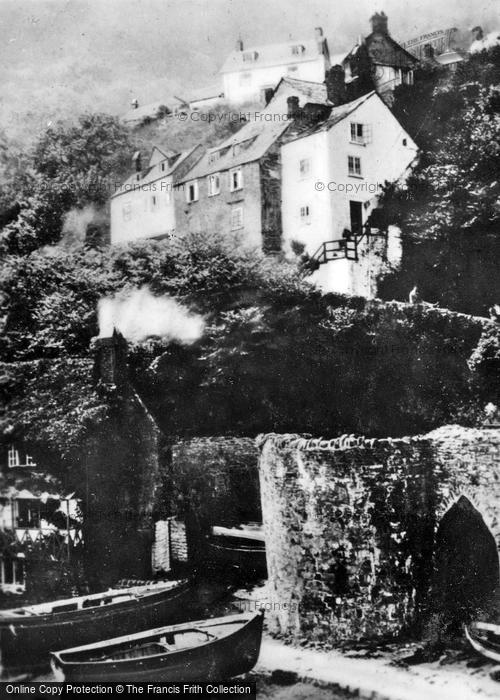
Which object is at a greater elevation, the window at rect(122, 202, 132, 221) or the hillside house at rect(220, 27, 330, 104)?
the hillside house at rect(220, 27, 330, 104)

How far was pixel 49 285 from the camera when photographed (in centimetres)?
347

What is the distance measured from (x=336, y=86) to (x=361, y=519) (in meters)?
2.25

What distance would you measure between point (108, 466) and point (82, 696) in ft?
3.46

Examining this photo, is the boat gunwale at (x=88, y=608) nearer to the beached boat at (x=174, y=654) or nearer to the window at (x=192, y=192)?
the beached boat at (x=174, y=654)

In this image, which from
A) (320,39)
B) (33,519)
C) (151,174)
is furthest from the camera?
(320,39)

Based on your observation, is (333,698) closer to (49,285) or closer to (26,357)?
(26,357)

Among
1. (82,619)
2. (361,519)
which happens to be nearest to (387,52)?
(361,519)

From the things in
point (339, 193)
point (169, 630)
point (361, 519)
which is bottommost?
point (169, 630)

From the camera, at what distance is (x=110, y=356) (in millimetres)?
3443

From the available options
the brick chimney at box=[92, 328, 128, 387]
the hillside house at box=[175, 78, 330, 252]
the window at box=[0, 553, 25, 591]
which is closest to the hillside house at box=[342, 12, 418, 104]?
the hillside house at box=[175, 78, 330, 252]

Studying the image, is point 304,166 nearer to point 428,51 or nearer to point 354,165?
point 354,165

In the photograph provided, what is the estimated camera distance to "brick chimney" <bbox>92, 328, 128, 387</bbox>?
343 cm

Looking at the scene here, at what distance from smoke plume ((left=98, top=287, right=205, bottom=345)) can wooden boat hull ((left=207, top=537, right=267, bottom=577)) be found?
1.01 m

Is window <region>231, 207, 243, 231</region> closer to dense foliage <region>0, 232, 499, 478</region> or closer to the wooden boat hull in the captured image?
dense foliage <region>0, 232, 499, 478</region>
